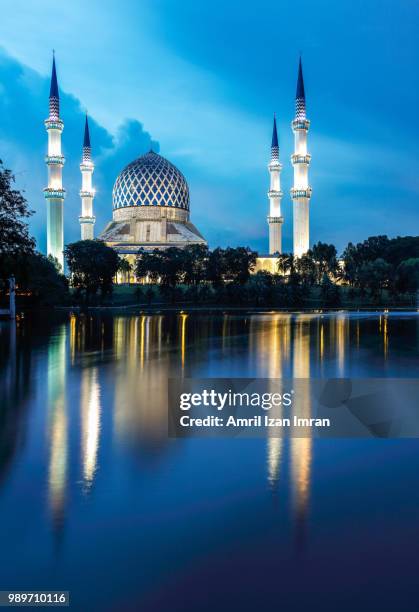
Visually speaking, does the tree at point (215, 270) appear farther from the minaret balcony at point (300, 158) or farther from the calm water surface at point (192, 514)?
the calm water surface at point (192, 514)

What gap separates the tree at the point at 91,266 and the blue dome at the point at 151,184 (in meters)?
29.7

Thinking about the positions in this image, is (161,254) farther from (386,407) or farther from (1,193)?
(386,407)

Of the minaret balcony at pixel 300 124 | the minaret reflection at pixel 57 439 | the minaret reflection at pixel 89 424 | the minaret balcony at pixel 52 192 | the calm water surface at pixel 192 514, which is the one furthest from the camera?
the minaret balcony at pixel 52 192

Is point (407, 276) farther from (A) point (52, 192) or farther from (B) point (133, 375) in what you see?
(B) point (133, 375)

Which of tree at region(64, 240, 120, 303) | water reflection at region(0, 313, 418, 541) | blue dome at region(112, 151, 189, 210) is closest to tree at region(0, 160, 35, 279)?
water reflection at region(0, 313, 418, 541)

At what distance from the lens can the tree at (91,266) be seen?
173 feet

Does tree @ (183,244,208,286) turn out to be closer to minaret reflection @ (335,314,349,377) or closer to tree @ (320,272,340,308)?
tree @ (320,272,340,308)

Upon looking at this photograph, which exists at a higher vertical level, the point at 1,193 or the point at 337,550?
the point at 1,193

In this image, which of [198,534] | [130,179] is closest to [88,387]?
[198,534]

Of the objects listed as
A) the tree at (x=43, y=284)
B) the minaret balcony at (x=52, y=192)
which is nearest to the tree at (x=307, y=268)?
the tree at (x=43, y=284)

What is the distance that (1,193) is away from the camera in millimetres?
25531

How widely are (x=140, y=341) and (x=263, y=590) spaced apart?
1708 centimetres

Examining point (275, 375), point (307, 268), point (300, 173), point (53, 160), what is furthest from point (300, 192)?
point (275, 375)

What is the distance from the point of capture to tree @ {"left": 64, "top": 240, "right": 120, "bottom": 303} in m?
52.8
